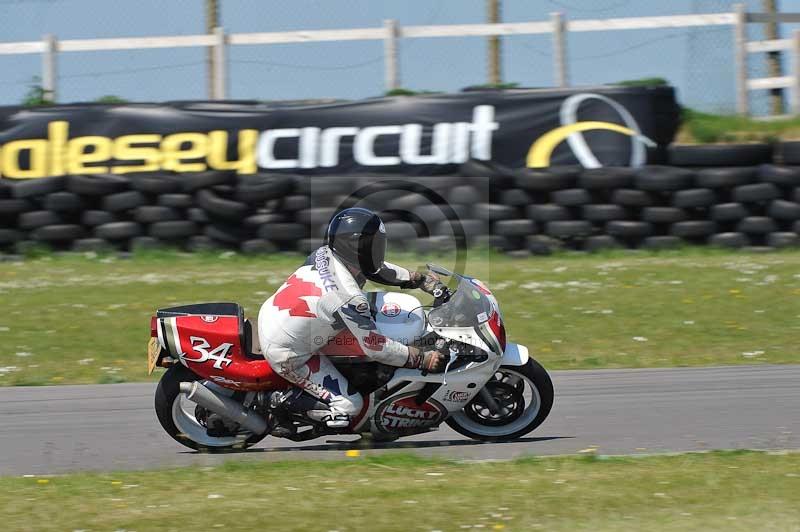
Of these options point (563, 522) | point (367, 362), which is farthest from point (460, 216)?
point (563, 522)

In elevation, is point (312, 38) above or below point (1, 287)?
above

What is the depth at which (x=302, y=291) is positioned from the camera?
252 inches

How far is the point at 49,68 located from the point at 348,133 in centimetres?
470

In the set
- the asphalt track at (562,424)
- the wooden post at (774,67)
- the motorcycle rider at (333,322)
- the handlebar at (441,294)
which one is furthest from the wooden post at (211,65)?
the handlebar at (441,294)

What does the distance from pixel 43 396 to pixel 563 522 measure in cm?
474

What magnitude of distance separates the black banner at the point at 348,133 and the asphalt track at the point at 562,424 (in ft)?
17.1

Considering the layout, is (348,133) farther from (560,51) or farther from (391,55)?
(560,51)

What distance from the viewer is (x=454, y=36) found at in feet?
50.0

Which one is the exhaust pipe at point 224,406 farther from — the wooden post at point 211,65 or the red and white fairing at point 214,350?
the wooden post at point 211,65

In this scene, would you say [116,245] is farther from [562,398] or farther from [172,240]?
[562,398]

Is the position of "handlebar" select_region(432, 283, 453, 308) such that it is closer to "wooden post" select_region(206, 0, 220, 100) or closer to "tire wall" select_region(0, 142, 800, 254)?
"tire wall" select_region(0, 142, 800, 254)

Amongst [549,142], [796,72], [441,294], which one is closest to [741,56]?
[796,72]

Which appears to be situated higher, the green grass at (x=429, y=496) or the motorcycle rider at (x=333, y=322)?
the motorcycle rider at (x=333, y=322)

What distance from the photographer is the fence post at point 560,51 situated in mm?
15195
